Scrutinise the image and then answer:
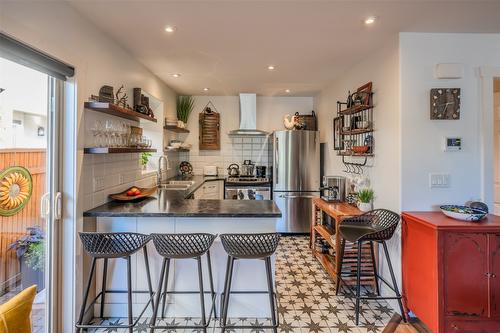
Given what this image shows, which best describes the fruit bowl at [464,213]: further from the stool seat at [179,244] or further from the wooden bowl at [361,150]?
the stool seat at [179,244]

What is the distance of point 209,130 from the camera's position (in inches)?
199

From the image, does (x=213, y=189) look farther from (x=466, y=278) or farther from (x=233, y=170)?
(x=466, y=278)

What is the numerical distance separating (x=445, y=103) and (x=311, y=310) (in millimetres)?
2174

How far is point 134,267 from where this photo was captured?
7.32 ft

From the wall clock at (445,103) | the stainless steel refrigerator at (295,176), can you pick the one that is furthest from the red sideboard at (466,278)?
the stainless steel refrigerator at (295,176)

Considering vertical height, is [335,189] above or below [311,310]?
above

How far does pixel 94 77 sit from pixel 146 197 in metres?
1.21

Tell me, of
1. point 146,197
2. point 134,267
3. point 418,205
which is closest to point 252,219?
point 134,267

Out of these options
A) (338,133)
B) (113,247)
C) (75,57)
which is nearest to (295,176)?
(338,133)

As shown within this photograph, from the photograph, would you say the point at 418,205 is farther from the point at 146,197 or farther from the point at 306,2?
the point at 146,197

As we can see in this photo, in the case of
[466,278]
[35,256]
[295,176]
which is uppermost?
[295,176]

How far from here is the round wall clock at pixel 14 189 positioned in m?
1.62

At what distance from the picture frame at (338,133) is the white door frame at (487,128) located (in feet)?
5.10

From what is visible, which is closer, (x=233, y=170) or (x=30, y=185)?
(x=30, y=185)
